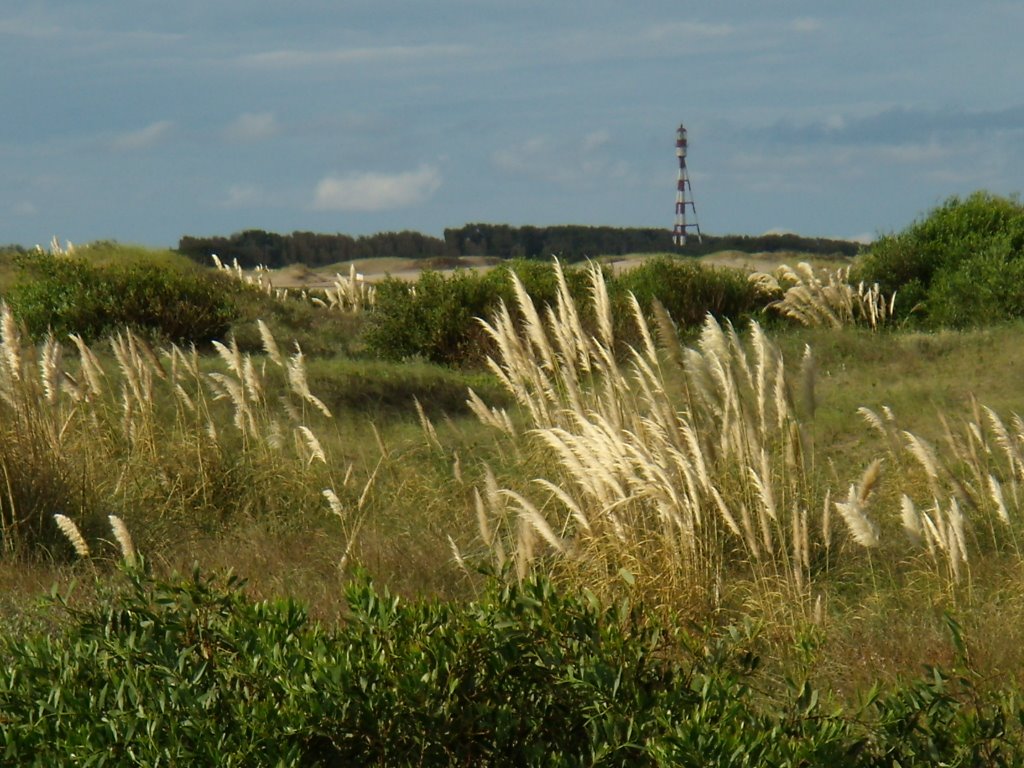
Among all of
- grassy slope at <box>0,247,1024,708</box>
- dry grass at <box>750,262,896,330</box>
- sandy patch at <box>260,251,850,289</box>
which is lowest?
grassy slope at <box>0,247,1024,708</box>

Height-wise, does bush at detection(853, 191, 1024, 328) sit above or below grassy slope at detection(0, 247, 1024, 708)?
above

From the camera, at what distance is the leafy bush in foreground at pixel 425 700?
2764mm

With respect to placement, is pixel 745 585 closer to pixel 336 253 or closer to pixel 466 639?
pixel 466 639

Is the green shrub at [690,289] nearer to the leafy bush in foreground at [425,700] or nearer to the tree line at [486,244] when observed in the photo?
the leafy bush in foreground at [425,700]

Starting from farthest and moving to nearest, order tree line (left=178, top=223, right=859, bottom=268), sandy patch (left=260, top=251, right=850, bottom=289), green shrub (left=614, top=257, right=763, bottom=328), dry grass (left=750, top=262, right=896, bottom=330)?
1. tree line (left=178, top=223, right=859, bottom=268)
2. sandy patch (left=260, top=251, right=850, bottom=289)
3. green shrub (left=614, top=257, right=763, bottom=328)
4. dry grass (left=750, top=262, right=896, bottom=330)

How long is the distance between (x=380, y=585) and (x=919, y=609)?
2423 millimetres

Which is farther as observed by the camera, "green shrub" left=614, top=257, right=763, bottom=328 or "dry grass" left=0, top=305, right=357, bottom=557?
"green shrub" left=614, top=257, right=763, bottom=328

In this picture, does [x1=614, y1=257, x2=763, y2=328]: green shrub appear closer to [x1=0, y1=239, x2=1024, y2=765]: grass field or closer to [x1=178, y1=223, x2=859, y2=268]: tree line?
[x1=0, y1=239, x2=1024, y2=765]: grass field

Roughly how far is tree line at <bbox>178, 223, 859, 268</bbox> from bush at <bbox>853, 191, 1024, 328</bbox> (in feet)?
86.4

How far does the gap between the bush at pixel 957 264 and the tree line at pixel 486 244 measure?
26.3 m

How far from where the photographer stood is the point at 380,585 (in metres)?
5.65

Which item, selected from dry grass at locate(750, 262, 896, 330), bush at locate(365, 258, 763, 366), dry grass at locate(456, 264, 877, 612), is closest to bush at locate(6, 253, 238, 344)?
bush at locate(365, 258, 763, 366)

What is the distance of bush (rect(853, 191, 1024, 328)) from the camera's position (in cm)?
1670

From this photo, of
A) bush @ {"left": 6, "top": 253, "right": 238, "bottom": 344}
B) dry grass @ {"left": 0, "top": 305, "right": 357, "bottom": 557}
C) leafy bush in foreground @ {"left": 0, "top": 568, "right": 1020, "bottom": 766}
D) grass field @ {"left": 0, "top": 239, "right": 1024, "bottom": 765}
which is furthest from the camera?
bush @ {"left": 6, "top": 253, "right": 238, "bottom": 344}
